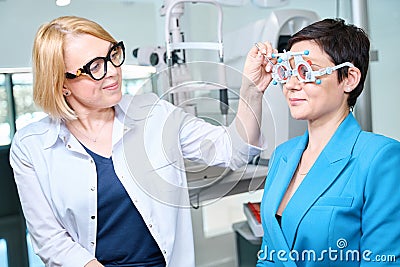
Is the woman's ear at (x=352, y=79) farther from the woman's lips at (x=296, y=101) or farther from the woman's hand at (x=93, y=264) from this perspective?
the woman's hand at (x=93, y=264)

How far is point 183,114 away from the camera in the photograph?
3.53 feet

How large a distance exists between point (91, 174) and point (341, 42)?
0.60 metres

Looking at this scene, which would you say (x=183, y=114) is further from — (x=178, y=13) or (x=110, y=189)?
(x=178, y=13)

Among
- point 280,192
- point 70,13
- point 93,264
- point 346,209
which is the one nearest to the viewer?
point 346,209

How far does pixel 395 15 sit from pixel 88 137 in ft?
A: 4.61

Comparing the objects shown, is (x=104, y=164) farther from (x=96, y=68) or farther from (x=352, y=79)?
(x=352, y=79)

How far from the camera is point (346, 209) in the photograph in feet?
2.49

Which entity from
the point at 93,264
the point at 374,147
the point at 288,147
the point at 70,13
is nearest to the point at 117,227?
the point at 93,264

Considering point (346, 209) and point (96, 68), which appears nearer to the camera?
point (346, 209)

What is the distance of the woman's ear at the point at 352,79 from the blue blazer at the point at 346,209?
6 cm

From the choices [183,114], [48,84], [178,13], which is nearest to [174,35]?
[178,13]

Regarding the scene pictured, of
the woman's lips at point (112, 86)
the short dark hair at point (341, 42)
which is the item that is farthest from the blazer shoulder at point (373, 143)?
the woman's lips at point (112, 86)

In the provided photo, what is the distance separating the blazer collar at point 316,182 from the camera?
803mm

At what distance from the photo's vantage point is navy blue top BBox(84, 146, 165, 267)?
3.31ft
